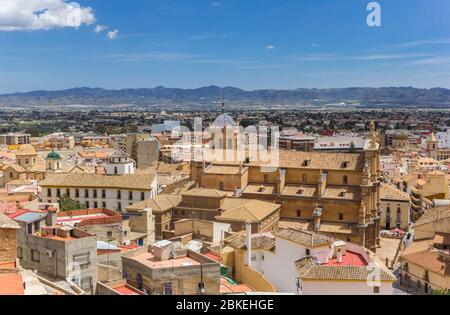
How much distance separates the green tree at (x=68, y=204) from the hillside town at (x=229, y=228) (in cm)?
17

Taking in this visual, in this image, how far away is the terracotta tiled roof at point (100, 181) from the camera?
3152 centimetres

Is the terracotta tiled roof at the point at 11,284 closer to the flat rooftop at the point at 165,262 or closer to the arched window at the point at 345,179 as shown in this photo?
the flat rooftop at the point at 165,262

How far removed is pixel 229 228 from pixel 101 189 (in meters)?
11.6

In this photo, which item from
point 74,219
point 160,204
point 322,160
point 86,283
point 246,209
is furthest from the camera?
point 322,160

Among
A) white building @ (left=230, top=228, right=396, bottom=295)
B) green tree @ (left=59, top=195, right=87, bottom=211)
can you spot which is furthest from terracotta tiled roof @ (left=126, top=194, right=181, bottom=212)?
white building @ (left=230, top=228, right=396, bottom=295)

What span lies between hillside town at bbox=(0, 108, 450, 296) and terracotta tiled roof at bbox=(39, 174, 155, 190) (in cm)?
8

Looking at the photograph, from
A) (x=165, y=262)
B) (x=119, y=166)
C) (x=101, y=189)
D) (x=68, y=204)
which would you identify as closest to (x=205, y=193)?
(x=68, y=204)

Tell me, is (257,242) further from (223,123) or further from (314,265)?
(223,123)

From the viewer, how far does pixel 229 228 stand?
23.1 metres

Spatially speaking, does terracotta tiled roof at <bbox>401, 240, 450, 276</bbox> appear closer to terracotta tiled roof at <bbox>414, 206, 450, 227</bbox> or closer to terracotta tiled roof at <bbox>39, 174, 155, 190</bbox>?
terracotta tiled roof at <bbox>414, 206, 450, 227</bbox>

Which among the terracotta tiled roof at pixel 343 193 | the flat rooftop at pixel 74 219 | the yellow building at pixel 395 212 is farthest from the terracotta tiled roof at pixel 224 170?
the yellow building at pixel 395 212

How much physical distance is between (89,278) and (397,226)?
25.4m

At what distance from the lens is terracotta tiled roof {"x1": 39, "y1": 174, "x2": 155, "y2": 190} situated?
3152 cm
